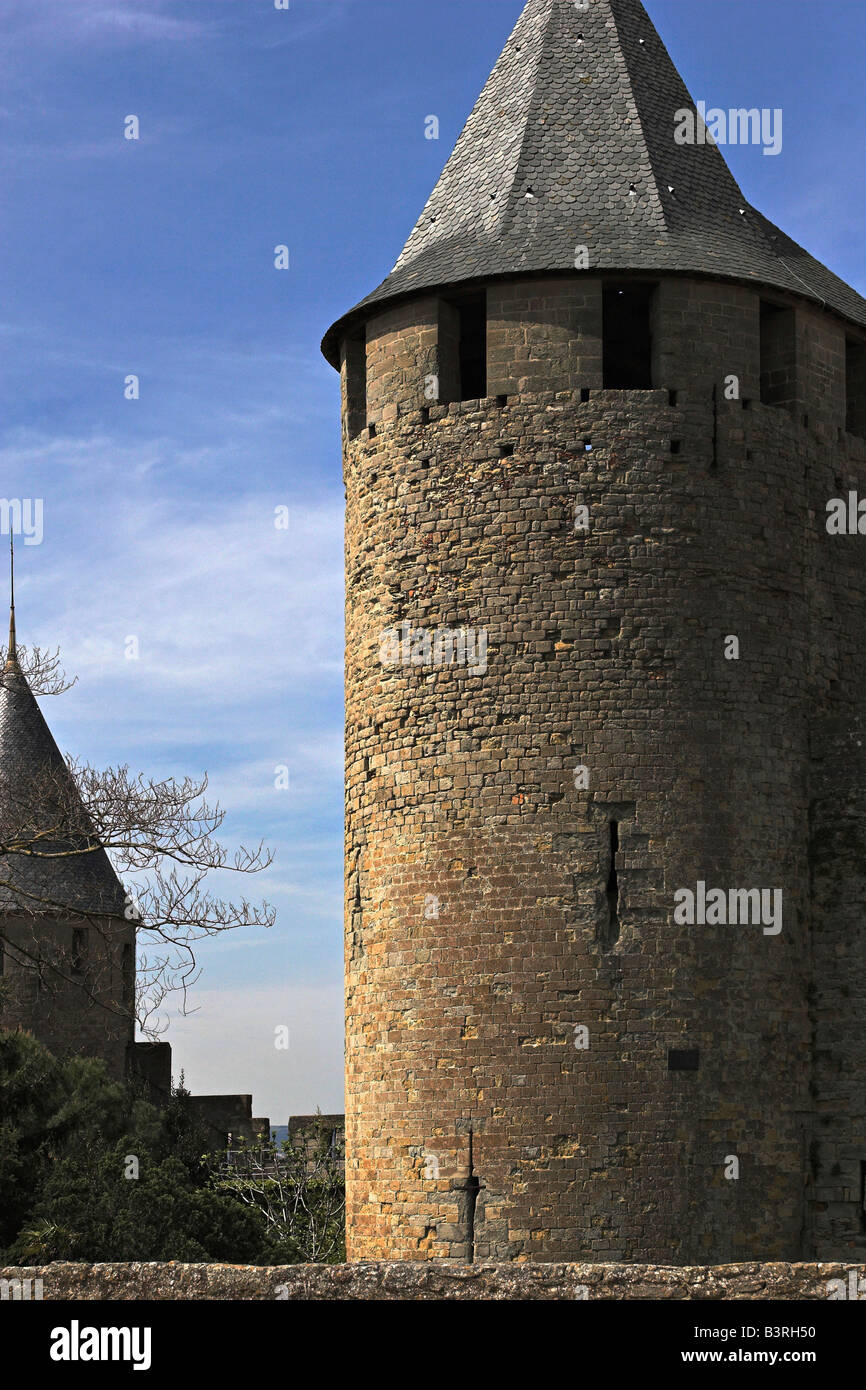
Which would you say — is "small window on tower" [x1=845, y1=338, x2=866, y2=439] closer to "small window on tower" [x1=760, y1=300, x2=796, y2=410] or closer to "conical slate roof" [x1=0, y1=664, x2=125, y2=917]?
"small window on tower" [x1=760, y1=300, x2=796, y2=410]

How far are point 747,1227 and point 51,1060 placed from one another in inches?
512

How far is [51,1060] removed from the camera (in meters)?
27.9

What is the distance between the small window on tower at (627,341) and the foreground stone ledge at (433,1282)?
10.5 m

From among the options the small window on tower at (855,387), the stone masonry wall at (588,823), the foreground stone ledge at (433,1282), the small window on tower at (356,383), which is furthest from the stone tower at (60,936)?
the foreground stone ledge at (433,1282)

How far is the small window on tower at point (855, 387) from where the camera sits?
20.6 meters

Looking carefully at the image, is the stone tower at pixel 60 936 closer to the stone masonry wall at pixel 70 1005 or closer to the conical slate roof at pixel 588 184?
the stone masonry wall at pixel 70 1005

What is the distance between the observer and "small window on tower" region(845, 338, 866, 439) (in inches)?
811

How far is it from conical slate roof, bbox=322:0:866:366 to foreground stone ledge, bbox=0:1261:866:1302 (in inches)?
382

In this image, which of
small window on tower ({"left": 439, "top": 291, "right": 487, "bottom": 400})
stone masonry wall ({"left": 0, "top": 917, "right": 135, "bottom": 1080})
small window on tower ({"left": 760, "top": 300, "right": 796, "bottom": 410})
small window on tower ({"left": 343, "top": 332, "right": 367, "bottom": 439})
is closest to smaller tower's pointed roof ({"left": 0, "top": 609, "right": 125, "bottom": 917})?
stone masonry wall ({"left": 0, "top": 917, "right": 135, "bottom": 1080})

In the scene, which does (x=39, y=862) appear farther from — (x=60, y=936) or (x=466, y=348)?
(x=466, y=348)

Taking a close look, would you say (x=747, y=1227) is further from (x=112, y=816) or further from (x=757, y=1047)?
(x=112, y=816)

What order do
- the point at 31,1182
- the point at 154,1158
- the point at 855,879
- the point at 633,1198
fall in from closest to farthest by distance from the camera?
the point at 633,1198, the point at 855,879, the point at 31,1182, the point at 154,1158

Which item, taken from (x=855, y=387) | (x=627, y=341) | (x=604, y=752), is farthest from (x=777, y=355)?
(x=604, y=752)

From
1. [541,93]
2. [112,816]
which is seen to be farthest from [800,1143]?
[541,93]
